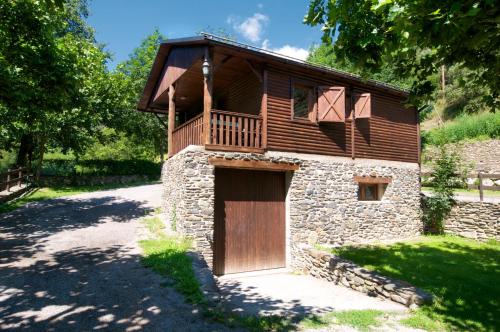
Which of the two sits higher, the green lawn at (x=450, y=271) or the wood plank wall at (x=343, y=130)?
the wood plank wall at (x=343, y=130)

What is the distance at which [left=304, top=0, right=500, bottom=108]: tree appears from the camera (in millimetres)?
3809

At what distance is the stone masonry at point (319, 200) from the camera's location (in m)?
9.35

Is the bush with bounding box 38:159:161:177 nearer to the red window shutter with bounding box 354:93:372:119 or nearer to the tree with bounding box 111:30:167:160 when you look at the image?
the tree with bounding box 111:30:167:160

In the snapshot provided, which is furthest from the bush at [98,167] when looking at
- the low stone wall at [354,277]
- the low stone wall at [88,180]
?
the low stone wall at [354,277]

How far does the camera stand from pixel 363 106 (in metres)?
12.3

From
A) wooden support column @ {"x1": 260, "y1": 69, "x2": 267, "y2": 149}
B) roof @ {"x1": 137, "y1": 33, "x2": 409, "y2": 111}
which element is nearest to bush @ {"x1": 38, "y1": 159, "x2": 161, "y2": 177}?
roof @ {"x1": 137, "y1": 33, "x2": 409, "y2": 111}

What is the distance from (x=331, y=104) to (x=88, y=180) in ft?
64.0

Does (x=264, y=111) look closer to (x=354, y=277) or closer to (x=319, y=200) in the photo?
(x=319, y=200)

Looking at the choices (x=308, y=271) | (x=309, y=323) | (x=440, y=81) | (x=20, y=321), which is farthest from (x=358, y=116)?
(x=440, y=81)

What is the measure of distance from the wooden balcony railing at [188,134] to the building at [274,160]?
0.04m

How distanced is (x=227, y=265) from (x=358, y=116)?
24.2ft

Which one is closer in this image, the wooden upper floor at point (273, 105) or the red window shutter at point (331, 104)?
the wooden upper floor at point (273, 105)

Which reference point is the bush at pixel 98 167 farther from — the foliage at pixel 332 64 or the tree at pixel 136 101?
the foliage at pixel 332 64

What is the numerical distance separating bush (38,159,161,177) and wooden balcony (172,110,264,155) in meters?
15.3
